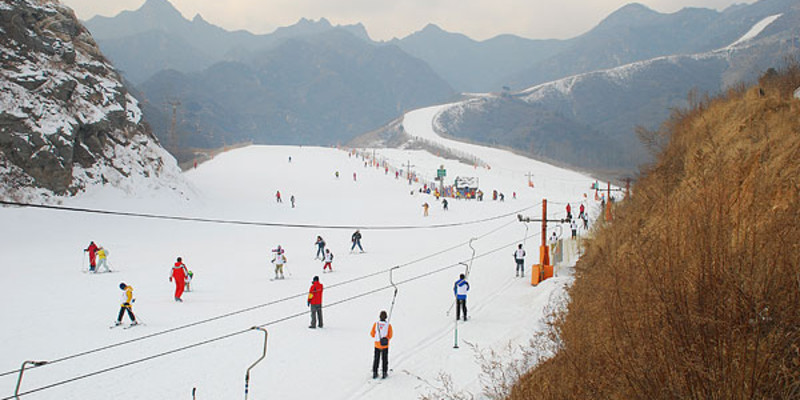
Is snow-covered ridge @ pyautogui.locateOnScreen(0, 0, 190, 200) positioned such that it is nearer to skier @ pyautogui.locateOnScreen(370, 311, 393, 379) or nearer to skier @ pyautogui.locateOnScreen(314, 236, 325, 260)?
skier @ pyautogui.locateOnScreen(314, 236, 325, 260)

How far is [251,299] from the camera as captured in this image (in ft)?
54.3

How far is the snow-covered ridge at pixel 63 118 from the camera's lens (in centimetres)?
3006

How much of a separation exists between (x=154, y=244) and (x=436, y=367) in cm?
2063

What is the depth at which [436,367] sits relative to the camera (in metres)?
11.0

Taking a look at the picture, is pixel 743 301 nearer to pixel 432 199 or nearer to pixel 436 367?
pixel 436 367

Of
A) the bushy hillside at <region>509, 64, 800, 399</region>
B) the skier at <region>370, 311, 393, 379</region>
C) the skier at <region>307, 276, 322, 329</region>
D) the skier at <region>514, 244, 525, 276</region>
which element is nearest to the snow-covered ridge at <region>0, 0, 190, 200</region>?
the skier at <region>307, 276, 322, 329</region>

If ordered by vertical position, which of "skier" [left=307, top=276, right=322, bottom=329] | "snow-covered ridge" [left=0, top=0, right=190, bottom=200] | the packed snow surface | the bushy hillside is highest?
"snow-covered ridge" [left=0, top=0, right=190, bottom=200]

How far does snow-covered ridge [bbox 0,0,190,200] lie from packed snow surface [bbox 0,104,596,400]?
195 centimetres

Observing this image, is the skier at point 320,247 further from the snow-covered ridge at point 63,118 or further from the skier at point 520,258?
the snow-covered ridge at point 63,118

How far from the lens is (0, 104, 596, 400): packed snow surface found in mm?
10305

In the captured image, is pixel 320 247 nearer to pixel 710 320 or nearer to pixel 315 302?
pixel 315 302

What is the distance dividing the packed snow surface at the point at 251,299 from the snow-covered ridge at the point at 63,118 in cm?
195

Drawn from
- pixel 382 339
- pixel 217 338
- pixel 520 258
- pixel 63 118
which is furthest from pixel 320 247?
pixel 63 118

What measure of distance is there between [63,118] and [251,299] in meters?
24.1
